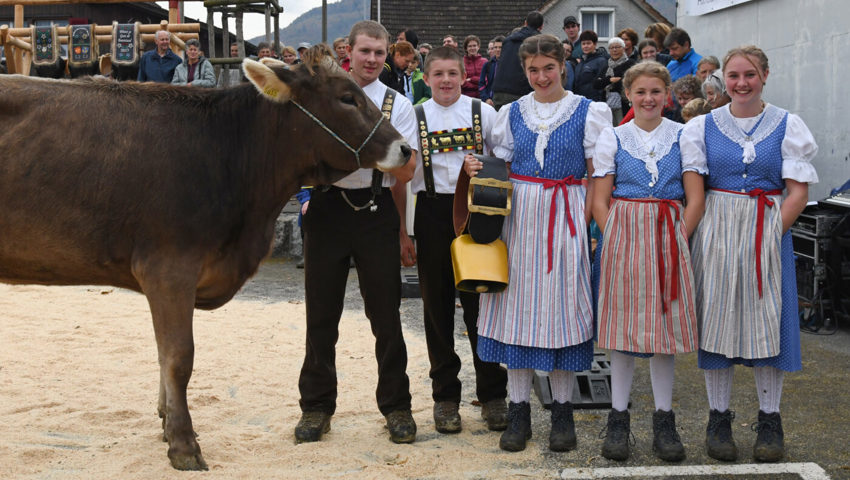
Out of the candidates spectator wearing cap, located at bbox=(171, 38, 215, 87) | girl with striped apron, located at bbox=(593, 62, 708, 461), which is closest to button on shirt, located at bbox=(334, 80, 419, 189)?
girl with striped apron, located at bbox=(593, 62, 708, 461)

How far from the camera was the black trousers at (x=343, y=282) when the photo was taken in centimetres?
487

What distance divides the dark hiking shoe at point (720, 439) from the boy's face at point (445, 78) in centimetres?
237

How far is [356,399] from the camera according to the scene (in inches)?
225

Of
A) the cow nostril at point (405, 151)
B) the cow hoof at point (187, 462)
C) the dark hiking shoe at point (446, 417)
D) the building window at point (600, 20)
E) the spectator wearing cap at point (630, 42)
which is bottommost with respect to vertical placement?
the cow hoof at point (187, 462)

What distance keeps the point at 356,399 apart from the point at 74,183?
2391mm

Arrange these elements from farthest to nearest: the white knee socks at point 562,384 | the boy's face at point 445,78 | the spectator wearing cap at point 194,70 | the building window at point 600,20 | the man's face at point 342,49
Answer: the building window at point 600,20 < the spectator wearing cap at point 194,70 < the man's face at point 342,49 < the boy's face at point 445,78 < the white knee socks at point 562,384

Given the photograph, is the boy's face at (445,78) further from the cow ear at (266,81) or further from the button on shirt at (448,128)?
the cow ear at (266,81)

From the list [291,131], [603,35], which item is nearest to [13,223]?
[291,131]

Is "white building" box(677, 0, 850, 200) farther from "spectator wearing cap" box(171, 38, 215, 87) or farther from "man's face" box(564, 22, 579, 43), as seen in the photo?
"spectator wearing cap" box(171, 38, 215, 87)

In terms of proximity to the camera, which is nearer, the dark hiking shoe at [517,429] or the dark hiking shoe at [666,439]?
the dark hiking shoe at [666,439]

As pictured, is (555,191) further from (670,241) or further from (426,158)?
(426,158)

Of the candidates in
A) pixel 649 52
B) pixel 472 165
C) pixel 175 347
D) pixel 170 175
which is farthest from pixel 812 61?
pixel 175 347

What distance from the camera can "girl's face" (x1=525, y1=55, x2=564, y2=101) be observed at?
4.67m

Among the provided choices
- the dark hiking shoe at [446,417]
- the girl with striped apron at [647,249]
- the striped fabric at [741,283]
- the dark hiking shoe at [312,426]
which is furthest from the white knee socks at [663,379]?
the dark hiking shoe at [312,426]
